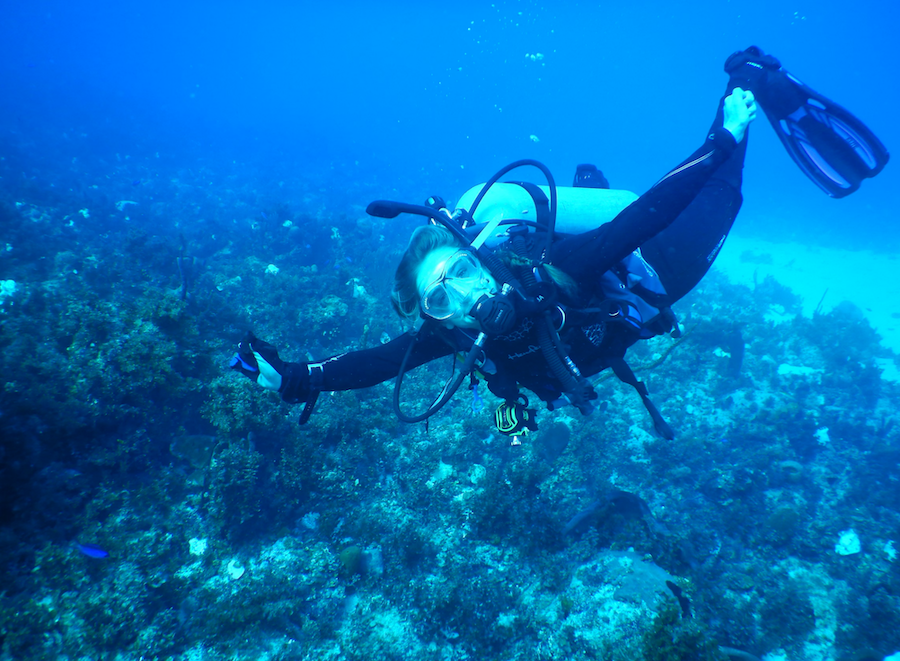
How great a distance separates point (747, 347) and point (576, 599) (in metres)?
9.92

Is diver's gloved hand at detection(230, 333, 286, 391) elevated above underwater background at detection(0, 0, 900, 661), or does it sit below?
above

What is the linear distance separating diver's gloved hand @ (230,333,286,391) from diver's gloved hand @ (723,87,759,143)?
418 cm

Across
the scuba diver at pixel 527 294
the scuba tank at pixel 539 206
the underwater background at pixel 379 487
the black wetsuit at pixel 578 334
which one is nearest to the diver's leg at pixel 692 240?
the scuba diver at pixel 527 294

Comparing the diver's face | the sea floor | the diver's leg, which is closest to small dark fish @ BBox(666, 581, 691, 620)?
the diver's leg

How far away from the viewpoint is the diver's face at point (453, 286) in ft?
9.75

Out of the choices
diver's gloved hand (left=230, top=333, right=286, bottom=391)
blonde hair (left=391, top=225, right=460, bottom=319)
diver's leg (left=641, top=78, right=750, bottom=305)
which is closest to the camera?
diver's gloved hand (left=230, top=333, right=286, bottom=391)

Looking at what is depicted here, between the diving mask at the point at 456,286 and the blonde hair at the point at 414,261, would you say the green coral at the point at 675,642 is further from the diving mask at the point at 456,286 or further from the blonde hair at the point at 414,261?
the blonde hair at the point at 414,261

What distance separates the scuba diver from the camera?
2816 millimetres

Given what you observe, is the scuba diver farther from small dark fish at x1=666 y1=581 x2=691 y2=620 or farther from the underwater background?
small dark fish at x1=666 y1=581 x2=691 y2=620

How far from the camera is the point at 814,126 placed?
4609 millimetres

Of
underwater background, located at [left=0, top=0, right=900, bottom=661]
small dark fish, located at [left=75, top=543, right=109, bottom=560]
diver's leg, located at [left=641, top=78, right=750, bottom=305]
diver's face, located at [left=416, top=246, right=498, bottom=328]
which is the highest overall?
diver's leg, located at [left=641, top=78, right=750, bottom=305]

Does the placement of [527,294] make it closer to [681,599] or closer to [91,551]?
[681,599]

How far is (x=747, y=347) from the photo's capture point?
1059 cm

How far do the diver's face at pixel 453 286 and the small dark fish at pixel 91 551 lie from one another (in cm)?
482
